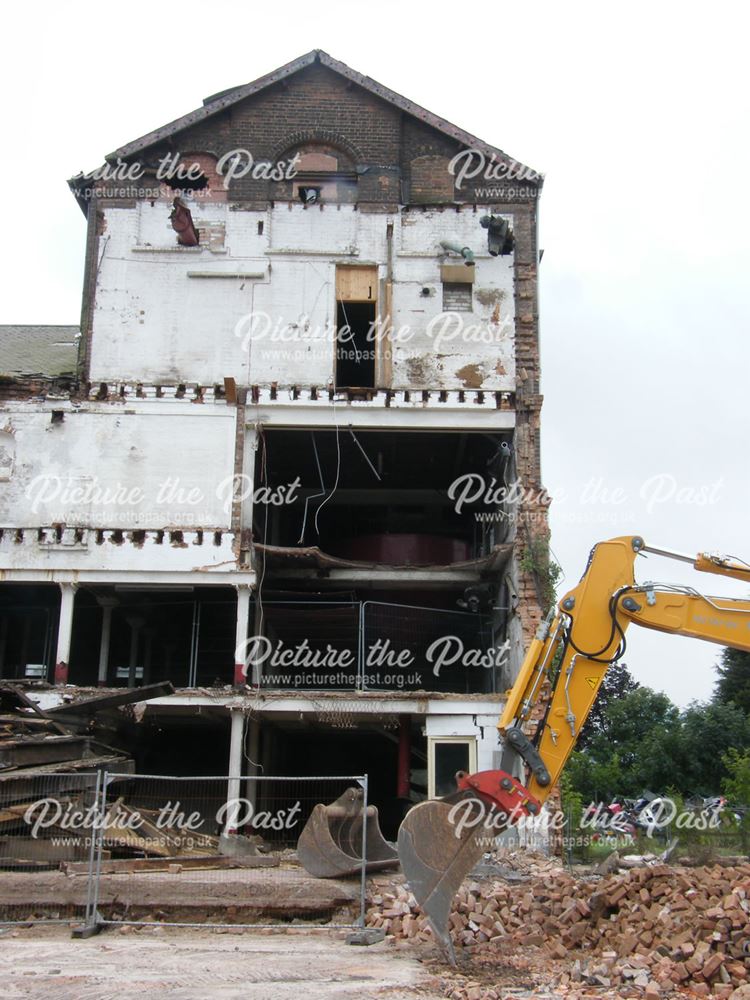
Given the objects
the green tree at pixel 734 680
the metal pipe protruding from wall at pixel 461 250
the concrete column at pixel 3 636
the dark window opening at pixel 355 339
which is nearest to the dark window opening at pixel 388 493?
the dark window opening at pixel 355 339

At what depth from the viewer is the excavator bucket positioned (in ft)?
46.1

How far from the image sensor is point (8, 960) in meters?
10.5

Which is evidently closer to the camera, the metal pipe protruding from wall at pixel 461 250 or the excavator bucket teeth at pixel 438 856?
the excavator bucket teeth at pixel 438 856

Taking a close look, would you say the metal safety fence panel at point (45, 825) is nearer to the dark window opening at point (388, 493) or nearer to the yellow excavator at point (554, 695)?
the yellow excavator at point (554, 695)

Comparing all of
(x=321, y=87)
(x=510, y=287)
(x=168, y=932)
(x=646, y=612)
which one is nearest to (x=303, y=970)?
(x=168, y=932)

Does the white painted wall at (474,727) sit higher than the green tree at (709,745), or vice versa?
the white painted wall at (474,727)

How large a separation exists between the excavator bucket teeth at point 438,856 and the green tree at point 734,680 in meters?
39.1

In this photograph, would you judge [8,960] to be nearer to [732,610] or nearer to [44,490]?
[732,610]

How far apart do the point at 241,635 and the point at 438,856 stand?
13.9m

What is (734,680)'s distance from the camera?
1914 inches

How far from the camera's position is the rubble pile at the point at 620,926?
9.82m

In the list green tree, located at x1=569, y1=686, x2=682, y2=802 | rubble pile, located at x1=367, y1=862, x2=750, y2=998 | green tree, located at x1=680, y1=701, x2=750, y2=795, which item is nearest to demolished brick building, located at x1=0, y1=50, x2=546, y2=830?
rubble pile, located at x1=367, y1=862, x2=750, y2=998

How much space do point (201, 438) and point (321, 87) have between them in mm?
10380

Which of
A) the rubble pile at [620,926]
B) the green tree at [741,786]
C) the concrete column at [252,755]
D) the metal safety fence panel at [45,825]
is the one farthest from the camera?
the concrete column at [252,755]
